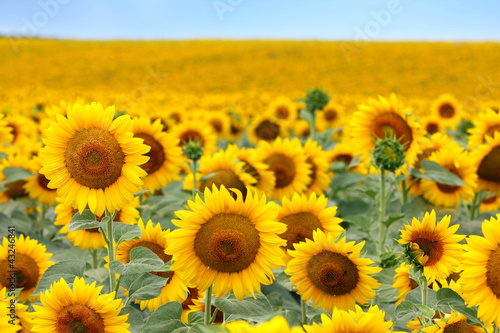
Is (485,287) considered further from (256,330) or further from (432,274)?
(256,330)

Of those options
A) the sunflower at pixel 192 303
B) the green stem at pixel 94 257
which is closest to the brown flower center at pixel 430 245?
the sunflower at pixel 192 303

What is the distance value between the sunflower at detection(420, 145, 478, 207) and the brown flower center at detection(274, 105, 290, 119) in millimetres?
3001

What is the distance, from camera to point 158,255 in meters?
1.89

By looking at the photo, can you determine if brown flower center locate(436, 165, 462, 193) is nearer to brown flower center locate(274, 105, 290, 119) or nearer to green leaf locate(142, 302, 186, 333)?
green leaf locate(142, 302, 186, 333)

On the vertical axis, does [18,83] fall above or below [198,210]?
above

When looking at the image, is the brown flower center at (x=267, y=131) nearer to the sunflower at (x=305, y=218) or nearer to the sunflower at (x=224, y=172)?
the sunflower at (x=224, y=172)

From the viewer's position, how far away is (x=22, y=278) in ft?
6.60

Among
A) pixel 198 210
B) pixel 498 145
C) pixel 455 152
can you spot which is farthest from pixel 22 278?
pixel 498 145

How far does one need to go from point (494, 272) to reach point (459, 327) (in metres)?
0.22

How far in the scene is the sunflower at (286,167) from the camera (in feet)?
10.4

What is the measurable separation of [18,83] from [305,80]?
11.8 m

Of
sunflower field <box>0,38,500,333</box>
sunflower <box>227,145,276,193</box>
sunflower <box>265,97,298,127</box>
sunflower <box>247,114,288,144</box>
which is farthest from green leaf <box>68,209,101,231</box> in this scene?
sunflower <box>265,97,298,127</box>

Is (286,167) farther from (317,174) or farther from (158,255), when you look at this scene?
(158,255)

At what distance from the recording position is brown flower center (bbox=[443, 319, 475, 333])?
153 centimetres
